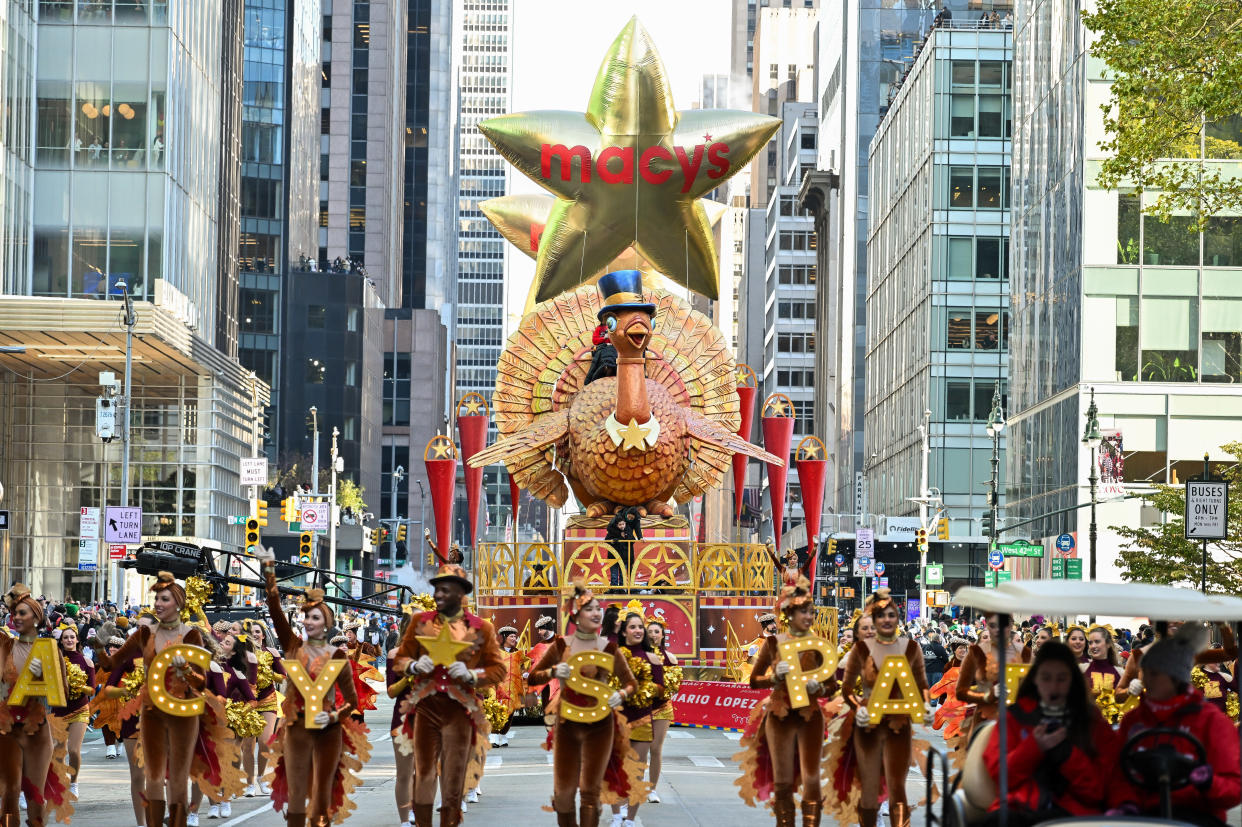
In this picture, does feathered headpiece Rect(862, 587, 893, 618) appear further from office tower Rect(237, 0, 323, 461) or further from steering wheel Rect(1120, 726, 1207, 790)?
office tower Rect(237, 0, 323, 461)

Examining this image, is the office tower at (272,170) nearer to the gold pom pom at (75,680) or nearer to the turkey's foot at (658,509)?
the turkey's foot at (658,509)

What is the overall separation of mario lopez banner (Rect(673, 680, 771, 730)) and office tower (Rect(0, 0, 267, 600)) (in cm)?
2755

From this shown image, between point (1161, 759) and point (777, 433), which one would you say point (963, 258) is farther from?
point (1161, 759)

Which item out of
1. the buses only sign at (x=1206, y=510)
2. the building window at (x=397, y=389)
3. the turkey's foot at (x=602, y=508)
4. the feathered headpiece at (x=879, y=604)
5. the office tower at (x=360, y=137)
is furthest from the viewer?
the building window at (x=397, y=389)

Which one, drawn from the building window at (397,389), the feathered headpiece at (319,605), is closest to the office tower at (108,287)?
the feathered headpiece at (319,605)

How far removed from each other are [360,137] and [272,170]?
39598mm

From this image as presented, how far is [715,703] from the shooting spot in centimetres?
2628

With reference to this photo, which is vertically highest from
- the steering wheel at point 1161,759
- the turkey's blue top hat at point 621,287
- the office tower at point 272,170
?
the office tower at point 272,170

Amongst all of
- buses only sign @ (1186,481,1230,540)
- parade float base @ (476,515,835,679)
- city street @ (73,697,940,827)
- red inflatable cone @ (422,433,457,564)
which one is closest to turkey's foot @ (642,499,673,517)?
parade float base @ (476,515,835,679)

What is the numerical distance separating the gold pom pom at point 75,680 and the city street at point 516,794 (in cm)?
115

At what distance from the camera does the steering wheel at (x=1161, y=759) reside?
8.72 metres

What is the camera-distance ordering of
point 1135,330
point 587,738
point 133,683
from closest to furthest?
point 587,738, point 133,683, point 1135,330

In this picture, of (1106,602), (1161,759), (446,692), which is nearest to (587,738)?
(446,692)

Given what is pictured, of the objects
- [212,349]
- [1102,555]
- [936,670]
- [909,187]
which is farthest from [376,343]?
[936,670]
